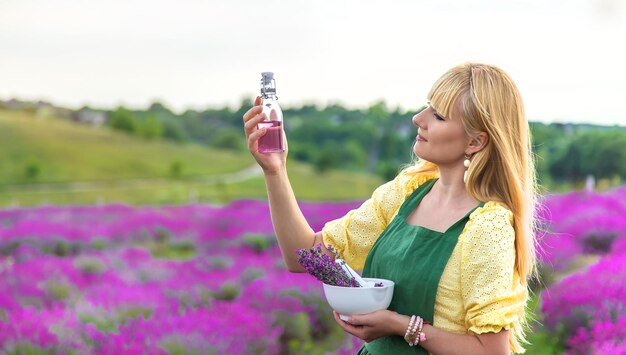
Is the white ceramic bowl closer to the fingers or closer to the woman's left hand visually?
the woman's left hand

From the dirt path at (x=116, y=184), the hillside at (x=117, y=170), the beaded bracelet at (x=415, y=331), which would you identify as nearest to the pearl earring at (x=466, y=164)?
the beaded bracelet at (x=415, y=331)

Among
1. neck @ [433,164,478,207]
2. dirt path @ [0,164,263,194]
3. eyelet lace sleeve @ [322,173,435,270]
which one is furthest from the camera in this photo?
dirt path @ [0,164,263,194]

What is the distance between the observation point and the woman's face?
250cm

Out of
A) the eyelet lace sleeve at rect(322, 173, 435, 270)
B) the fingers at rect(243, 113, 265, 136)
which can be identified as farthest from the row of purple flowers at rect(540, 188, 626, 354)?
the fingers at rect(243, 113, 265, 136)

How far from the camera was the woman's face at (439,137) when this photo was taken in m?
2.50

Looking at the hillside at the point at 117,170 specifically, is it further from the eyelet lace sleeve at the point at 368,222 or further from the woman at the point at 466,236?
the woman at the point at 466,236

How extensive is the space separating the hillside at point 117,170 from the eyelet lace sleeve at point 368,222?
51.5 meters

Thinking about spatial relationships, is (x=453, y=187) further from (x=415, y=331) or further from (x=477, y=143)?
(x=415, y=331)

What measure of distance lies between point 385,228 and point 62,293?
13.8ft

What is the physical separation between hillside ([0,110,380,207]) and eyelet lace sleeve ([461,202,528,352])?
171 ft

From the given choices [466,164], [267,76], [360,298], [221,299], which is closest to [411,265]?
[360,298]

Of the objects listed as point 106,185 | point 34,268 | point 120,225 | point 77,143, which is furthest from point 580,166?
point 77,143

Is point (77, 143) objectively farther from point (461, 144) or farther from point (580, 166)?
point (461, 144)

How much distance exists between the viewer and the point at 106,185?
63.2 m
